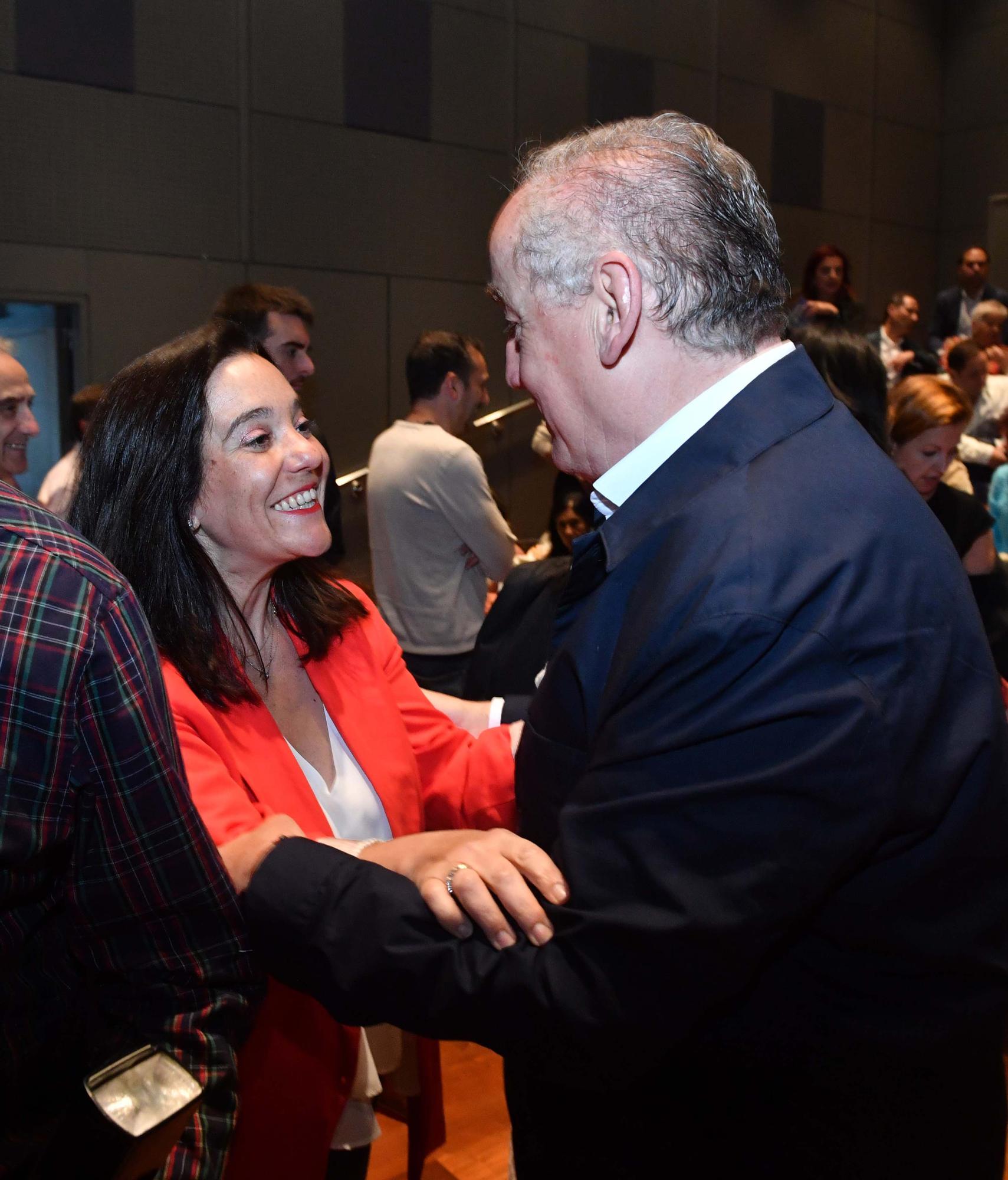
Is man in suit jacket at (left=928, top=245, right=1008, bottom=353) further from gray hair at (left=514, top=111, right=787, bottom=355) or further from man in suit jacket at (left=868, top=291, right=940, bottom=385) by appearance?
gray hair at (left=514, top=111, right=787, bottom=355)

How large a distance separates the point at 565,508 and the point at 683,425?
1.75m

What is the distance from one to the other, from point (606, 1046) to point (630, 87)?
25.3ft

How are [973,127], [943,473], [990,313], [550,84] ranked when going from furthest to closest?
[973,127]
[550,84]
[990,313]
[943,473]

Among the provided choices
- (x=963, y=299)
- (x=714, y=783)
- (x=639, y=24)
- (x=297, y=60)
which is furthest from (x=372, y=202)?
(x=714, y=783)

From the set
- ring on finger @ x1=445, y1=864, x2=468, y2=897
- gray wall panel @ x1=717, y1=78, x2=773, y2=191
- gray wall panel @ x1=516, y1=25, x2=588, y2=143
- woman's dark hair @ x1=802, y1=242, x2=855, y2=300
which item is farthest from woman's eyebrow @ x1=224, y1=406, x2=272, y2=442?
gray wall panel @ x1=717, y1=78, x2=773, y2=191

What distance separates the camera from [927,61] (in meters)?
9.22

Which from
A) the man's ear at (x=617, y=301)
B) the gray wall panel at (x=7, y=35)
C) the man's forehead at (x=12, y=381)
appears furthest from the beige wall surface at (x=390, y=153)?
the man's ear at (x=617, y=301)

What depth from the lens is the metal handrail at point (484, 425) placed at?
611 centimetres

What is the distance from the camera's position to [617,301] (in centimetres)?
108

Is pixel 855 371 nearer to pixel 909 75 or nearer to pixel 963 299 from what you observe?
pixel 963 299

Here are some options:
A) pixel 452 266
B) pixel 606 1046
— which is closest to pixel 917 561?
pixel 606 1046

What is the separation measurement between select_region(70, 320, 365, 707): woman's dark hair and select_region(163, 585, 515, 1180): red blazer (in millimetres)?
116

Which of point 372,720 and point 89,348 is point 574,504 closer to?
point 372,720

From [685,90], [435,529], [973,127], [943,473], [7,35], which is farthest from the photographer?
[973,127]
